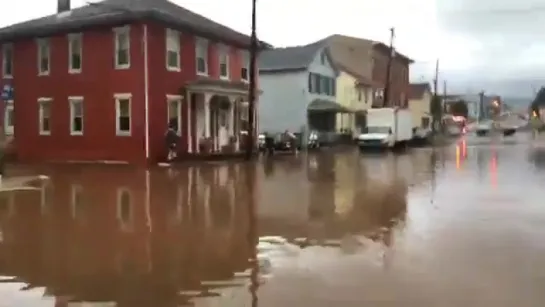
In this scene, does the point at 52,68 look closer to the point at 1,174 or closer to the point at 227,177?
the point at 1,174

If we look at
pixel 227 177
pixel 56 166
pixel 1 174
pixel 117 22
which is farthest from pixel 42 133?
pixel 227 177

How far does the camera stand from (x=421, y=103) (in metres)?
95.9

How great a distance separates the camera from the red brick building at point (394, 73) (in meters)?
73.5

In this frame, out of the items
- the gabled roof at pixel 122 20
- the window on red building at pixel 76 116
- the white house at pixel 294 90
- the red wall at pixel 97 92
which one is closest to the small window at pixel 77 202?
the red wall at pixel 97 92

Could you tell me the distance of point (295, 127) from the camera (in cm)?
4959

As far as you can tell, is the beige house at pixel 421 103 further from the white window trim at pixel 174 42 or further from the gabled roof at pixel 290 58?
the white window trim at pixel 174 42

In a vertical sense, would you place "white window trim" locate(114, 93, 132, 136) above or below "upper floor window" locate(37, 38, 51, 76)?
below

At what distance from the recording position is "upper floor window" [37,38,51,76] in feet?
104

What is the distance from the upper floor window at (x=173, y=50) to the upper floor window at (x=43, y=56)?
5983mm

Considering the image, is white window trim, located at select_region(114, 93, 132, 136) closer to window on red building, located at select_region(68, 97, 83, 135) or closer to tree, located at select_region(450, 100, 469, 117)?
window on red building, located at select_region(68, 97, 83, 135)

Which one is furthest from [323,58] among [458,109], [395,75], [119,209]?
[458,109]

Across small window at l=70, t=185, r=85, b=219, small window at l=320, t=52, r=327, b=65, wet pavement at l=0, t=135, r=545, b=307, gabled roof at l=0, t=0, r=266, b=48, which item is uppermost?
small window at l=320, t=52, r=327, b=65

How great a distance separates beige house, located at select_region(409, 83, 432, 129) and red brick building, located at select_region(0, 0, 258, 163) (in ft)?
200

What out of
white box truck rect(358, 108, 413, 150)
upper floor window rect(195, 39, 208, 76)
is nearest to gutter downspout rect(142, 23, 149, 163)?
upper floor window rect(195, 39, 208, 76)
